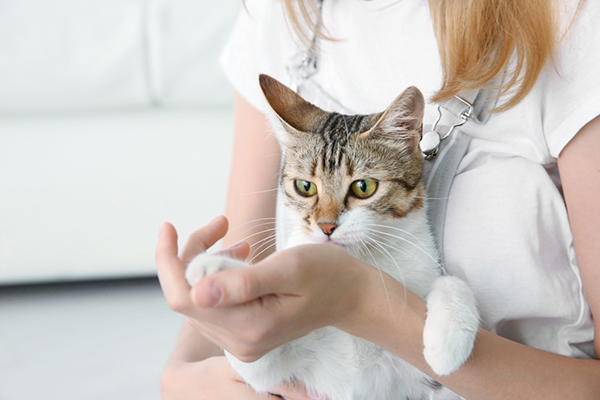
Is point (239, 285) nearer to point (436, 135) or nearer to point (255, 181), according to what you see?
point (436, 135)

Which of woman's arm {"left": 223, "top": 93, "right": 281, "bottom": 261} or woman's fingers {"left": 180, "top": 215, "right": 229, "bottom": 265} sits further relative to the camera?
woman's arm {"left": 223, "top": 93, "right": 281, "bottom": 261}

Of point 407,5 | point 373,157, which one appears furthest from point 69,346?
point 407,5

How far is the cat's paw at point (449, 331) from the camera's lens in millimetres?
727

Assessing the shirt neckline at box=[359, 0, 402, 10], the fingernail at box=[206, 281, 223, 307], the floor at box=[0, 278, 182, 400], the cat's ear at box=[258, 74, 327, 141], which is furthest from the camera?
the floor at box=[0, 278, 182, 400]

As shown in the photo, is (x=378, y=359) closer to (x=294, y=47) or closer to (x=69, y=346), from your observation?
(x=294, y=47)

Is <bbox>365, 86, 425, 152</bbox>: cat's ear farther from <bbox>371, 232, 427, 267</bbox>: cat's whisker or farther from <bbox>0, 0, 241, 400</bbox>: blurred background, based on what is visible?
<bbox>0, 0, 241, 400</bbox>: blurred background

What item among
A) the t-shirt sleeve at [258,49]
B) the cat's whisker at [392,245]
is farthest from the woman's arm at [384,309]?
the t-shirt sleeve at [258,49]

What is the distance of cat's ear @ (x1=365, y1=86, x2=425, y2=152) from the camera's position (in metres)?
0.81

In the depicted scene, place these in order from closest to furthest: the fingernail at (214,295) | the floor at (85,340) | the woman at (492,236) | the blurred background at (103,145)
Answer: the fingernail at (214,295) < the woman at (492,236) < the floor at (85,340) < the blurred background at (103,145)

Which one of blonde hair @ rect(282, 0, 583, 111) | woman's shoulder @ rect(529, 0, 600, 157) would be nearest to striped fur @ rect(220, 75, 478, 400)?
blonde hair @ rect(282, 0, 583, 111)

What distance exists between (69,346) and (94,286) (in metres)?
0.48

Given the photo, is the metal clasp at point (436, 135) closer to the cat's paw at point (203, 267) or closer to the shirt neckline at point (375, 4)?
the shirt neckline at point (375, 4)

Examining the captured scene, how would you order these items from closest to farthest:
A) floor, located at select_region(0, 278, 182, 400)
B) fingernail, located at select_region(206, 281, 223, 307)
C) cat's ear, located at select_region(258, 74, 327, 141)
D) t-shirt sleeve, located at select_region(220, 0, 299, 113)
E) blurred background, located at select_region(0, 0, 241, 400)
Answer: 1. fingernail, located at select_region(206, 281, 223, 307)
2. cat's ear, located at select_region(258, 74, 327, 141)
3. t-shirt sleeve, located at select_region(220, 0, 299, 113)
4. floor, located at select_region(0, 278, 182, 400)
5. blurred background, located at select_region(0, 0, 241, 400)

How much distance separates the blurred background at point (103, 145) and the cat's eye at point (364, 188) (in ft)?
4.25
